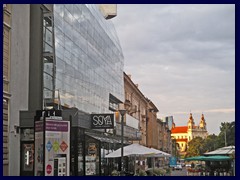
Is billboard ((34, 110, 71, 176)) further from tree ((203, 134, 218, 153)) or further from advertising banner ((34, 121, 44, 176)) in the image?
tree ((203, 134, 218, 153))

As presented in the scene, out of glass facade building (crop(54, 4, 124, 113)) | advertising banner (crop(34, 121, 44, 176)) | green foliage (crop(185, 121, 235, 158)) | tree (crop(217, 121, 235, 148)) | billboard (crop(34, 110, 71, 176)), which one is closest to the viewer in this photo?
Answer: billboard (crop(34, 110, 71, 176))

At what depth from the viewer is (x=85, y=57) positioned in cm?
3406

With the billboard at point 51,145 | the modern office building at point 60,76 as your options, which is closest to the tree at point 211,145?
the modern office building at point 60,76

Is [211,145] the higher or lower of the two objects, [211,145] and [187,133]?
the lower

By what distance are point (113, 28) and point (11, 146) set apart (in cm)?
2449

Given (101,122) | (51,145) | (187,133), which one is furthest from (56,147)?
(187,133)

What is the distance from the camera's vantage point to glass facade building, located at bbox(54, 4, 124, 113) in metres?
29.0

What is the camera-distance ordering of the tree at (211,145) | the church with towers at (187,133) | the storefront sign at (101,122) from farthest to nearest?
the church with towers at (187,133)
the tree at (211,145)
the storefront sign at (101,122)

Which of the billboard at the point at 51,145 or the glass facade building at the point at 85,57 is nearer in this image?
the billboard at the point at 51,145

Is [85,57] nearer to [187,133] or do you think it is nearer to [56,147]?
[56,147]

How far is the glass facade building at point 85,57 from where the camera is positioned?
29.0 meters

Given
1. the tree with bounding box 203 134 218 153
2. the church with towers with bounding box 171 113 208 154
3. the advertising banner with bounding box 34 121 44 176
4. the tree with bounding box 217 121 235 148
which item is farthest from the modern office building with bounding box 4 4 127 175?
the church with towers with bounding box 171 113 208 154

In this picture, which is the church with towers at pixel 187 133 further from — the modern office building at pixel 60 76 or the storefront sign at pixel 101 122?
the storefront sign at pixel 101 122

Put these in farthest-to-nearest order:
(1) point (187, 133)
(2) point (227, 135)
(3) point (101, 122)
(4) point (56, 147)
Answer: (1) point (187, 133) → (2) point (227, 135) → (3) point (101, 122) → (4) point (56, 147)
